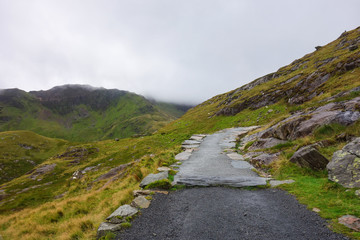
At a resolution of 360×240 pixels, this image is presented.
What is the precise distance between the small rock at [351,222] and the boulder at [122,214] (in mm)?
8611

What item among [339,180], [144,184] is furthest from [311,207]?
[144,184]

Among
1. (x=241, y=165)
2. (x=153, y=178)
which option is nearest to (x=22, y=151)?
(x=153, y=178)

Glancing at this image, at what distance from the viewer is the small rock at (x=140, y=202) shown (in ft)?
30.3

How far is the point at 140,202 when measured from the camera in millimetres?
9516

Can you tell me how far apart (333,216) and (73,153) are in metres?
104

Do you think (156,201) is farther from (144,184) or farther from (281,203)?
(281,203)

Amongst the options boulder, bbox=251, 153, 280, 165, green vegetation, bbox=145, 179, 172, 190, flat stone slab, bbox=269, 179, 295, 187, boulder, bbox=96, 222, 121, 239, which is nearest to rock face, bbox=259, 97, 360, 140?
boulder, bbox=251, 153, 280, 165

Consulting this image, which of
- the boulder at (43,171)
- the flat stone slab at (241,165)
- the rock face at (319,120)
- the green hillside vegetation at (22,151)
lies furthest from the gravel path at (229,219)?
the green hillside vegetation at (22,151)

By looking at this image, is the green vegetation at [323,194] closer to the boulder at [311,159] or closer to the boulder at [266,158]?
the boulder at [311,159]

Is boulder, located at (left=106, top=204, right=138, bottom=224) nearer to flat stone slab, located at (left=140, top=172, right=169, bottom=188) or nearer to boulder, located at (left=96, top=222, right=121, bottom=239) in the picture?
boulder, located at (left=96, top=222, right=121, bottom=239)

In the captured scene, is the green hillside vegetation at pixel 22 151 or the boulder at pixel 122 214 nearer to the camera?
the boulder at pixel 122 214

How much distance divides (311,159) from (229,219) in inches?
330

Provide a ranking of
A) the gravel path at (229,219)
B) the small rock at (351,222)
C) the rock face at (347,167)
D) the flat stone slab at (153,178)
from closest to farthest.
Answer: the small rock at (351,222) < the gravel path at (229,219) < the rock face at (347,167) < the flat stone slab at (153,178)

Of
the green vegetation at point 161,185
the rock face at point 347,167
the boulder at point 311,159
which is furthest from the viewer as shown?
the green vegetation at point 161,185
